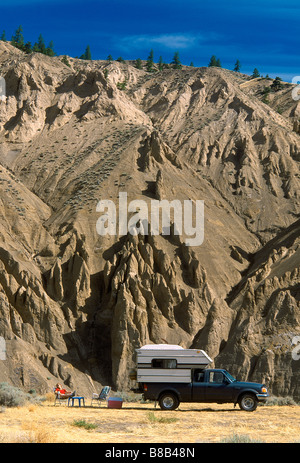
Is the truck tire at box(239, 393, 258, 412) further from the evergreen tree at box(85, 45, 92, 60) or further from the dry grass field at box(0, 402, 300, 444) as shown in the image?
the evergreen tree at box(85, 45, 92, 60)

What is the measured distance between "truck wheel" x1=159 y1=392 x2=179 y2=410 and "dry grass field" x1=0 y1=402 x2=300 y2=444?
0.92 feet

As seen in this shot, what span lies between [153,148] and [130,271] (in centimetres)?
2003

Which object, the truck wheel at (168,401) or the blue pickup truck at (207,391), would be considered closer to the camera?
the blue pickup truck at (207,391)

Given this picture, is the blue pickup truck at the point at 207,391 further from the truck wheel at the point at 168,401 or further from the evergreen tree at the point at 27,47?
the evergreen tree at the point at 27,47

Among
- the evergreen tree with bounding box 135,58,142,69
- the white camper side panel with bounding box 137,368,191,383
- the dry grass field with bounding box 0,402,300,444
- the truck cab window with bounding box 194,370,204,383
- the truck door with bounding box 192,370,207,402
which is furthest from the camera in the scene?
the evergreen tree with bounding box 135,58,142,69

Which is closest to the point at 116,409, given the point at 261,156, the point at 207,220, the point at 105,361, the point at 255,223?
the point at 105,361

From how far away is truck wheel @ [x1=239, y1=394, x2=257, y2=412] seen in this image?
2573 cm

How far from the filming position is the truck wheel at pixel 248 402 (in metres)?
25.7

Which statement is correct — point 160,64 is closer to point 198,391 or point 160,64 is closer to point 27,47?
point 27,47

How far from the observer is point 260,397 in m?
25.6

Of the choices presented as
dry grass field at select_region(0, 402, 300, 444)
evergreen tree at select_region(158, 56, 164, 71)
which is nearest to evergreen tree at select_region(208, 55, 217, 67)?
evergreen tree at select_region(158, 56, 164, 71)

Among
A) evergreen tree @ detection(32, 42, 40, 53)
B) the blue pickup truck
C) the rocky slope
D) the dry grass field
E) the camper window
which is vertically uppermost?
evergreen tree @ detection(32, 42, 40, 53)

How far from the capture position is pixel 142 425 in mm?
20703

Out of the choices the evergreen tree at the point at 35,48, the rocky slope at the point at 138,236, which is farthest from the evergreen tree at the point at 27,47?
the rocky slope at the point at 138,236
